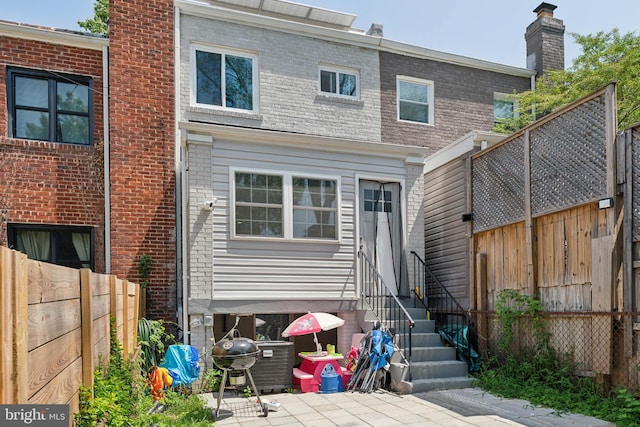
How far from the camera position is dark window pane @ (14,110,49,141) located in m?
8.65

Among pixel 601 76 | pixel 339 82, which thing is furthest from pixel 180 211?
pixel 601 76

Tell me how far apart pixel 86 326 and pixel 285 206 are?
5573 mm

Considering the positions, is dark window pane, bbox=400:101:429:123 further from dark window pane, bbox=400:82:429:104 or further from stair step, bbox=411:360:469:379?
stair step, bbox=411:360:469:379

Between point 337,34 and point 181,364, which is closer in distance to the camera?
point 181,364

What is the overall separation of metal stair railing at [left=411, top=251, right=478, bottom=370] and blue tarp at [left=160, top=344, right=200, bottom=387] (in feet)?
14.1

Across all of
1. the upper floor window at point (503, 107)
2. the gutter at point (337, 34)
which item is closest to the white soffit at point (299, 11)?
the gutter at point (337, 34)

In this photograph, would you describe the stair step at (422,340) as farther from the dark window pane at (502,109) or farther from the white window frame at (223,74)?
the dark window pane at (502,109)

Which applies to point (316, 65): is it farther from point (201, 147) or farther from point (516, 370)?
point (516, 370)

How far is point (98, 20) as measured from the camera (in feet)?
54.5

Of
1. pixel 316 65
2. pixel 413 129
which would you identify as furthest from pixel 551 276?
pixel 316 65

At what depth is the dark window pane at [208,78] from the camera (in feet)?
32.0

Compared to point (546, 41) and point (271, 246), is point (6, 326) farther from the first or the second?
point (546, 41)

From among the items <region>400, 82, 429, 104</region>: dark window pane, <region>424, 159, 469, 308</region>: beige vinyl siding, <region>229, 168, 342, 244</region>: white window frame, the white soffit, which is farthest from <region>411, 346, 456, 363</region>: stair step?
the white soffit

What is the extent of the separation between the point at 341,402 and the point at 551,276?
361cm
